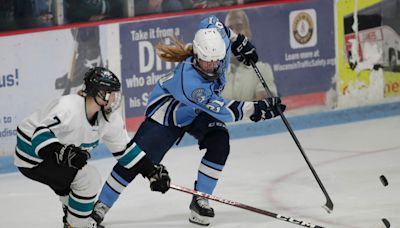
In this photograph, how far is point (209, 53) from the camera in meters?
5.22

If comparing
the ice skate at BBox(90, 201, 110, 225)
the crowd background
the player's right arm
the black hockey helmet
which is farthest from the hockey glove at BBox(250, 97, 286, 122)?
the crowd background

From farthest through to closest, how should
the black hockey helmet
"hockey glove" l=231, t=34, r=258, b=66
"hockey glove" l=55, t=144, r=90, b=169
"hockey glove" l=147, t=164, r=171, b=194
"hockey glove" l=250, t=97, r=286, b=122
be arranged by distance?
1. "hockey glove" l=231, t=34, r=258, b=66
2. "hockey glove" l=250, t=97, r=286, b=122
3. "hockey glove" l=147, t=164, r=171, b=194
4. the black hockey helmet
5. "hockey glove" l=55, t=144, r=90, b=169

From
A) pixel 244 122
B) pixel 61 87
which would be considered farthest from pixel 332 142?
pixel 61 87

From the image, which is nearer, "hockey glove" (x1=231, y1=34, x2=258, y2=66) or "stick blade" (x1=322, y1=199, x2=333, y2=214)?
"stick blade" (x1=322, y1=199, x2=333, y2=214)

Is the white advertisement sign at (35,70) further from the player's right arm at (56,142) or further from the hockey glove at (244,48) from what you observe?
the player's right arm at (56,142)

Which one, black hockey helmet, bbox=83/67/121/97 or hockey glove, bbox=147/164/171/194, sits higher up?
black hockey helmet, bbox=83/67/121/97

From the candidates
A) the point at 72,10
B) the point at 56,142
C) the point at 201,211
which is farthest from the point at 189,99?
the point at 72,10

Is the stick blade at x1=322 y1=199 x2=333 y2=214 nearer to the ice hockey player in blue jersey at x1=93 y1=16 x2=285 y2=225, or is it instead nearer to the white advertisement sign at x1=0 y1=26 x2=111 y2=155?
the ice hockey player in blue jersey at x1=93 y1=16 x2=285 y2=225

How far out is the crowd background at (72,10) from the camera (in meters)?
6.77

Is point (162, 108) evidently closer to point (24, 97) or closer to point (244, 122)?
point (24, 97)

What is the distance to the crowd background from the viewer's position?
6.77 meters

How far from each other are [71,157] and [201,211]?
1.16 meters

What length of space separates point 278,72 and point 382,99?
0.90 metres

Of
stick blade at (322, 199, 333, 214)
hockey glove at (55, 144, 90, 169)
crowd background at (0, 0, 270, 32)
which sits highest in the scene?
crowd background at (0, 0, 270, 32)
